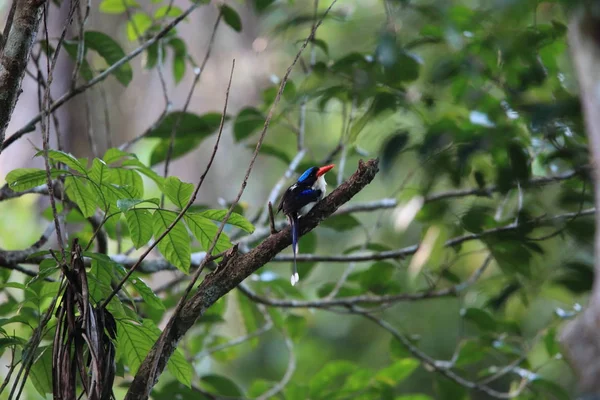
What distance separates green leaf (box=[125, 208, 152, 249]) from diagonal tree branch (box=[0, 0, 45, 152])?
0.44 meters

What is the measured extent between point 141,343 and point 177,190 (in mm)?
483

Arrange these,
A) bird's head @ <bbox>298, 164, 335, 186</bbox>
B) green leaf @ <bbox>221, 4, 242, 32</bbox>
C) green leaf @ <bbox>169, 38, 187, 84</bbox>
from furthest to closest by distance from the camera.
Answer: green leaf @ <bbox>169, 38, 187, 84</bbox>
green leaf @ <bbox>221, 4, 242, 32</bbox>
bird's head @ <bbox>298, 164, 335, 186</bbox>

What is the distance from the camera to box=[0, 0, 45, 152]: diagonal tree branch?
188 centimetres

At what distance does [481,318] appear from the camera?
3.15 metres

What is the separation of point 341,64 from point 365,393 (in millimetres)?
1547

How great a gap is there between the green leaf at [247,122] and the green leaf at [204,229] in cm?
141

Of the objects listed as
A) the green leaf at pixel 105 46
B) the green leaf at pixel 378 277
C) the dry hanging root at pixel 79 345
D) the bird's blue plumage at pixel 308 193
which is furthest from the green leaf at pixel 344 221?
the dry hanging root at pixel 79 345

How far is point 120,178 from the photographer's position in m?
2.26

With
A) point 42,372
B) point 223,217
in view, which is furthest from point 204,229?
point 42,372

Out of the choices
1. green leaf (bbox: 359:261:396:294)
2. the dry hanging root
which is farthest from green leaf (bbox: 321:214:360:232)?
the dry hanging root

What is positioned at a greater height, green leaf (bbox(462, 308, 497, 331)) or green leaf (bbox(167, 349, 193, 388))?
green leaf (bbox(167, 349, 193, 388))

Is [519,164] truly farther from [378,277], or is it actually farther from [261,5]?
[378,277]

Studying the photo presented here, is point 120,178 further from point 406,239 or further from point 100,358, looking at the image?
point 406,239

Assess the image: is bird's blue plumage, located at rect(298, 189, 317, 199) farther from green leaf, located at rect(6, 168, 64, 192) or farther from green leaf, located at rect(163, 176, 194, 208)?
green leaf, located at rect(6, 168, 64, 192)
